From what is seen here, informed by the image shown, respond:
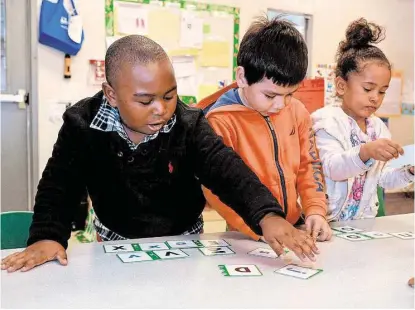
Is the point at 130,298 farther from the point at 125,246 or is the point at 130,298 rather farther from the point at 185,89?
the point at 185,89

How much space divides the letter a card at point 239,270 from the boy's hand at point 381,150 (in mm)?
556

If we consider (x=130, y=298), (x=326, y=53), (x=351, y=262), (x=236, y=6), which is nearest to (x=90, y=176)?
(x=130, y=298)

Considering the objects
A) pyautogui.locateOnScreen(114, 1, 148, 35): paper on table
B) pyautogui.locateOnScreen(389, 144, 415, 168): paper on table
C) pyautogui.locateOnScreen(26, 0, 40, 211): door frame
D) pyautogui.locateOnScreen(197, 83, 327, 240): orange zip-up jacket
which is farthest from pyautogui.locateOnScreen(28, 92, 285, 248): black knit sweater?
pyautogui.locateOnScreen(114, 1, 148, 35): paper on table

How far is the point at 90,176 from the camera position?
47.6 inches

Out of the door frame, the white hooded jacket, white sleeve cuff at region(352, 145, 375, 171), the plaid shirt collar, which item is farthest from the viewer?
the door frame

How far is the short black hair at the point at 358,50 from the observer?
1.61 meters

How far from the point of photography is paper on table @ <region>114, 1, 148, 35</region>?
10.1ft

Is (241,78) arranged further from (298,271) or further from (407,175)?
(407,175)

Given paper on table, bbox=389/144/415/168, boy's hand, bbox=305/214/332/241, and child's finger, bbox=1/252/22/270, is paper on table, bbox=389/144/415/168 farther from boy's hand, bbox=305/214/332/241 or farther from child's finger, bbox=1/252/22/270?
child's finger, bbox=1/252/22/270

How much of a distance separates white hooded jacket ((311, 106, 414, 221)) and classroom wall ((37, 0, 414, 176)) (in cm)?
188

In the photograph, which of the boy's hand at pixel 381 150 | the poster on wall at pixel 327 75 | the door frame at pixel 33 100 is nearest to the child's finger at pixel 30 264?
the boy's hand at pixel 381 150

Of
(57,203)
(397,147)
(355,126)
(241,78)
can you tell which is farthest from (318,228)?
(57,203)

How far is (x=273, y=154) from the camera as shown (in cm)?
133

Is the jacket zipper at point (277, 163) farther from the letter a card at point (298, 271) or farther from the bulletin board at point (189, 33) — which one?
the bulletin board at point (189, 33)
